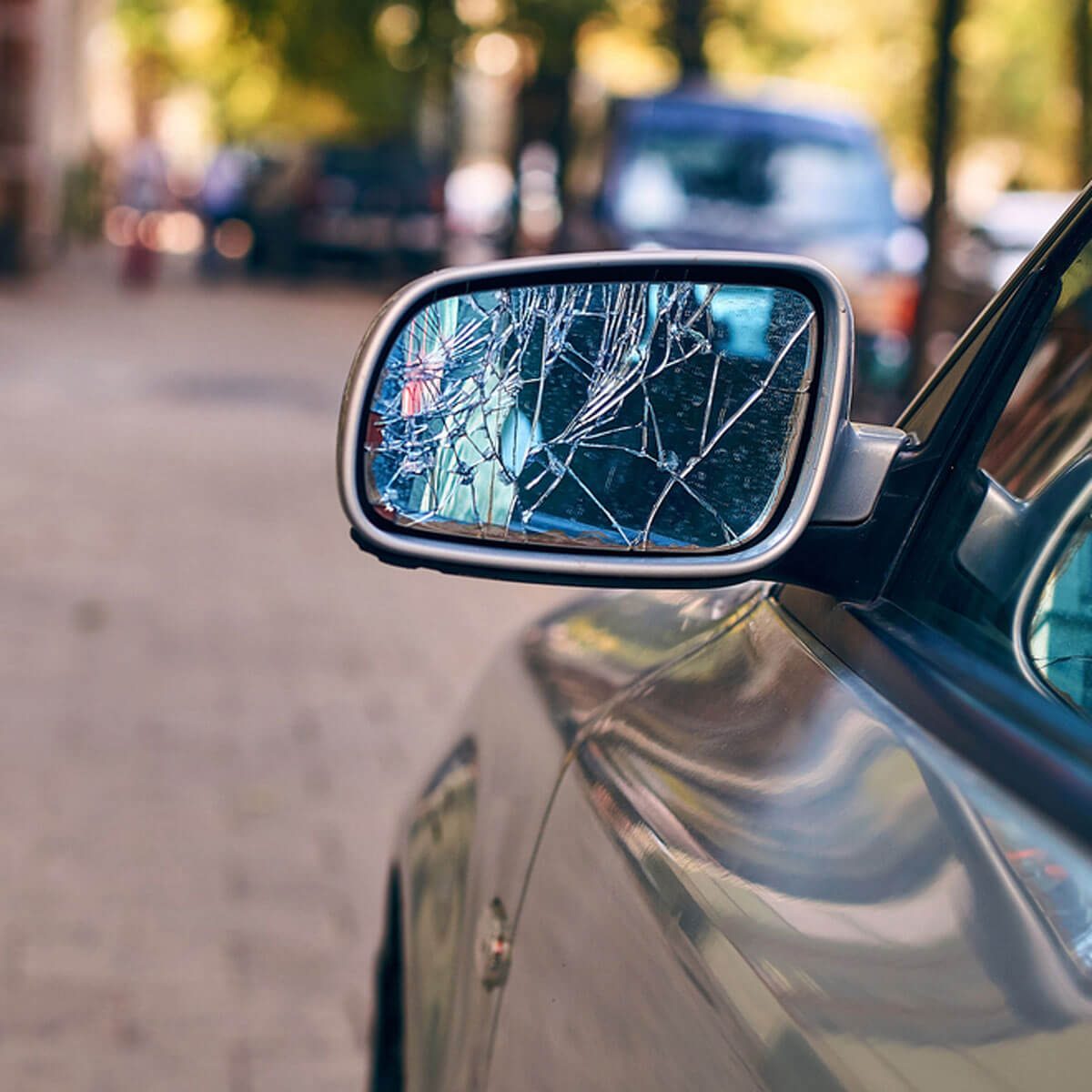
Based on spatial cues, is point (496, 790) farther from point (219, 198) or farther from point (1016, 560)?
point (219, 198)

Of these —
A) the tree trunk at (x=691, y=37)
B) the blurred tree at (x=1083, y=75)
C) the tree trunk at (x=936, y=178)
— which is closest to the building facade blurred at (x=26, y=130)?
the tree trunk at (x=691, y=37)

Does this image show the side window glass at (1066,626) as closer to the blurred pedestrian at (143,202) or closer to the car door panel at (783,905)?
the car door panel at (783,905)

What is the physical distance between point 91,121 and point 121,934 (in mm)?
33050

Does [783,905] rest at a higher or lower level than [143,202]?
higher

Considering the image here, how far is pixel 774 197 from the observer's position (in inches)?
522

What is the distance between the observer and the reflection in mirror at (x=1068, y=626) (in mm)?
1414

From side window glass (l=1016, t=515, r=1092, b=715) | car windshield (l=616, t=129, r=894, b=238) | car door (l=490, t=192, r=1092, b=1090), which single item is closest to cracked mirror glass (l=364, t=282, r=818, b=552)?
car door (l=490, t=192, r=1092, b=1090)

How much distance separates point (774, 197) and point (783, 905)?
12.3m

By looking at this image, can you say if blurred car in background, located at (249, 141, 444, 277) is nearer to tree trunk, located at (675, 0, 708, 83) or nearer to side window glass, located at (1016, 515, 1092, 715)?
tree trunk, located at (675, 0, 708, 83)

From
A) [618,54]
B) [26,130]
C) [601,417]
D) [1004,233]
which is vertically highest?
[601,417]

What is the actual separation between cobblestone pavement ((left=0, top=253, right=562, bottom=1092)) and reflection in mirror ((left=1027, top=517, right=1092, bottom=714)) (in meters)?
2.50

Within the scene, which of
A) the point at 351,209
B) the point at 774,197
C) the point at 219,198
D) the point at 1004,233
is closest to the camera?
the point at 774,197

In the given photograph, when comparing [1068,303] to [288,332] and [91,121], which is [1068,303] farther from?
[91,121]

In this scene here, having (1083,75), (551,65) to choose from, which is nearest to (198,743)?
(1083,75)
